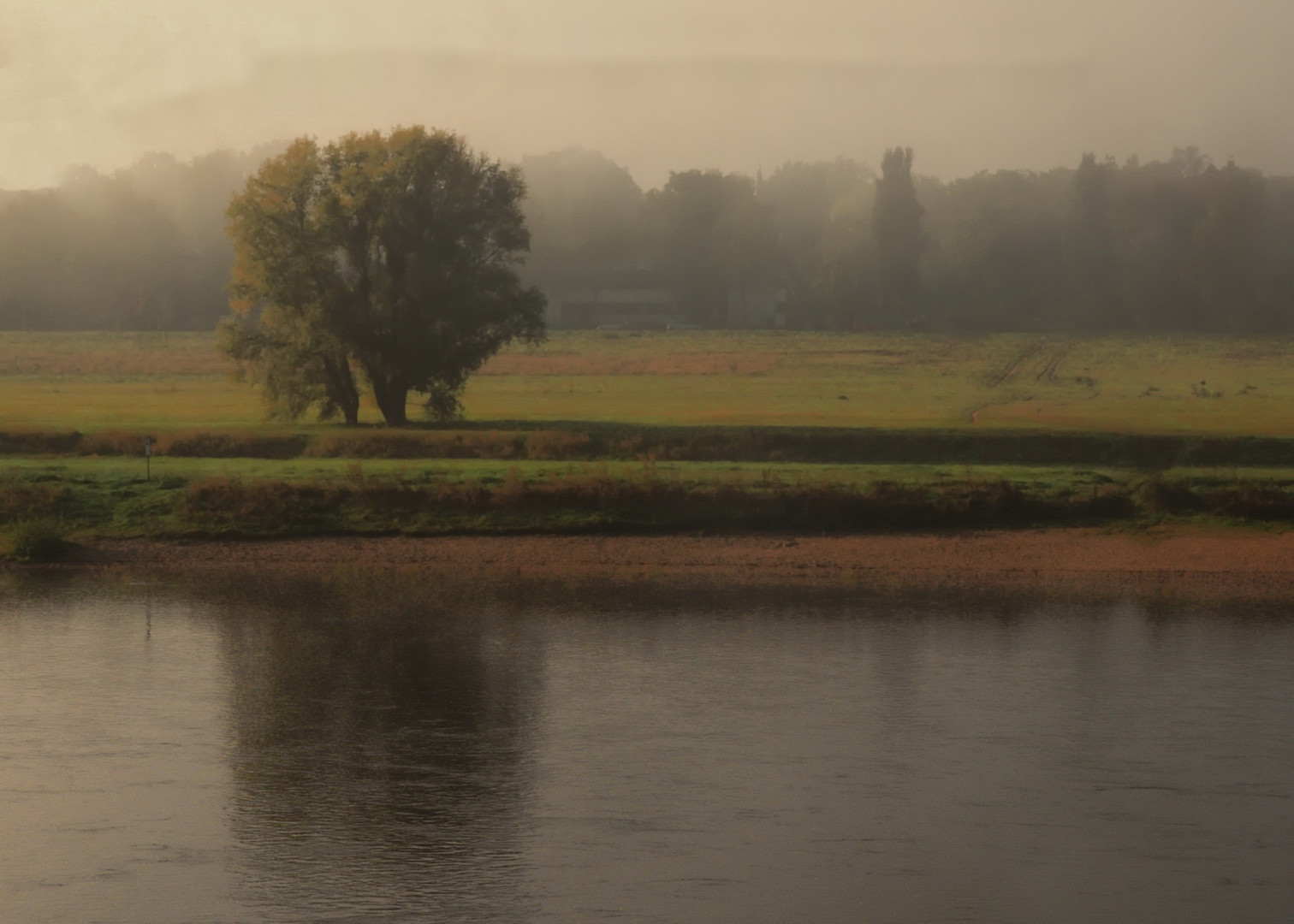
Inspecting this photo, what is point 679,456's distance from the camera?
4616 centimetres

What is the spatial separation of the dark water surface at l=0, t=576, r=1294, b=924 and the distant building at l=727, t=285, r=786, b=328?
102 meters

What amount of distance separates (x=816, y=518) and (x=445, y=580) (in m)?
9.92

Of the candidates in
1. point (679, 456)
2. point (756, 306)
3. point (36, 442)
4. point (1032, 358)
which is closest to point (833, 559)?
point (679, 456)

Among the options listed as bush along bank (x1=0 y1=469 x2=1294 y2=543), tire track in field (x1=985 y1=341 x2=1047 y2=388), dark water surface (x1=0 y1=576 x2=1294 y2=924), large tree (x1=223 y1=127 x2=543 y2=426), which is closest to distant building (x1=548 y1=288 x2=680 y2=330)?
tire track in field (x1=985 y1=341 x2=1047 y2=388)

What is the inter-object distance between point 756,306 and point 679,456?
85.4 m

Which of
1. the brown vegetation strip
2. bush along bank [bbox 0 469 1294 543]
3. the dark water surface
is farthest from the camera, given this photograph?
bush along bank [bbox 0 469 1294 543]

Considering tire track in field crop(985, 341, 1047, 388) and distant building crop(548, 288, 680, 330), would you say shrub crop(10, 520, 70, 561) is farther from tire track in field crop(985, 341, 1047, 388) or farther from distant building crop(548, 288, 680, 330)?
distant building crop(548, 288, 680, 330)

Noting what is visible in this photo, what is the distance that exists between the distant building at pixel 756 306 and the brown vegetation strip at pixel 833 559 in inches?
3591

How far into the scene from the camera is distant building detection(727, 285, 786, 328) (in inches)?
4988

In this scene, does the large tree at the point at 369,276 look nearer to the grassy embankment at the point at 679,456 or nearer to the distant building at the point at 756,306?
the grassy embankment at the point at 679,456

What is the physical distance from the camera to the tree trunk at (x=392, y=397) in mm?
55750

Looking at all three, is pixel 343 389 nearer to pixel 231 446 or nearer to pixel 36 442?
pixel 231 446

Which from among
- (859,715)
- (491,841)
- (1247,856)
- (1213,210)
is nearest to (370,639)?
(859,715)

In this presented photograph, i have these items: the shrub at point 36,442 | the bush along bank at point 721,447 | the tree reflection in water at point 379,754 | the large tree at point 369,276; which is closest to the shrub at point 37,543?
the tree reflection in water at point 379,754
